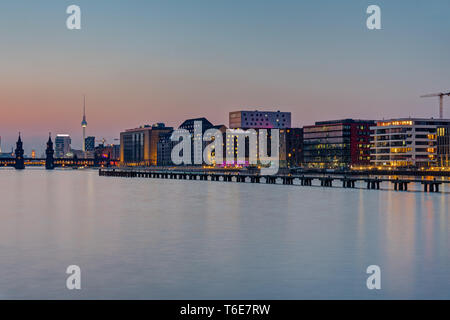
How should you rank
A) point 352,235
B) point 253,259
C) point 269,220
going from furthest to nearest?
point 269,220 → point 352,235 → point 253,259

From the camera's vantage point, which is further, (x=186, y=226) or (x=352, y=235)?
(x=186, y=226)

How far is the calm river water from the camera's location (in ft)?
77.4

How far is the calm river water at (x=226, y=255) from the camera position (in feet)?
77.4

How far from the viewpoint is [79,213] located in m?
64.1

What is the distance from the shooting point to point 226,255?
108 feet

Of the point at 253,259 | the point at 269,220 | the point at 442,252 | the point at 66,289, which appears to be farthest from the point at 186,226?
the point at 66,289

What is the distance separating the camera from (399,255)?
1296 inches
